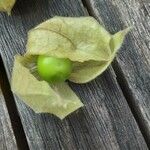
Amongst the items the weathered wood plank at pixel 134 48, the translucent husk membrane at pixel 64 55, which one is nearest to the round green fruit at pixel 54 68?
the translucent husk membrane at pixel 64 55

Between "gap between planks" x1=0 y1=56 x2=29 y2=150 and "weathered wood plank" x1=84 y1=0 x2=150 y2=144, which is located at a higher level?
"weathered wood plank" x1=84 y1=0 x2=150 y2=144

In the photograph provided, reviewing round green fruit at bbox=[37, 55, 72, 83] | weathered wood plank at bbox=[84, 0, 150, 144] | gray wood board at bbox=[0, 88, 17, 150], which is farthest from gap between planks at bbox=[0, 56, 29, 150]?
weathered wood plank at bbox=[84, 0, 150, 144]

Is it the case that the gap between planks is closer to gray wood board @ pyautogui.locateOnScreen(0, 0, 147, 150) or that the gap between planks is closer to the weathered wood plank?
gray wood board @ pyautogui.locateOnScreen(0, 0, 147, 150)

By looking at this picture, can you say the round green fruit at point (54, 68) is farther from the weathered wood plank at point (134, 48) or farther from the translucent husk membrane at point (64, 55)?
the weathered wood plank at point (134, 48)

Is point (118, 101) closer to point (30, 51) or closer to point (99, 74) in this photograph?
point (99, 74)

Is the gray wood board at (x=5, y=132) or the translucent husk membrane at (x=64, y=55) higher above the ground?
the translucent husk membrane at (x=64, y=55)

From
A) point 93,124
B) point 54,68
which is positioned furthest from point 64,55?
point 93,124
